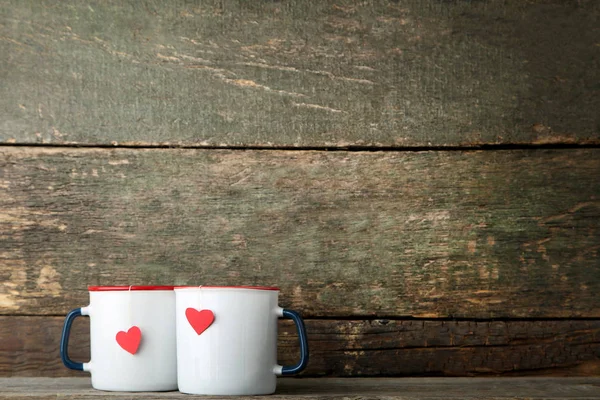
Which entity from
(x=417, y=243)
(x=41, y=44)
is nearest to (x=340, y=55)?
(x=417, y=243)

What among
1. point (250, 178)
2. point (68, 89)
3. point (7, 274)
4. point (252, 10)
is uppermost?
point (252, 10)

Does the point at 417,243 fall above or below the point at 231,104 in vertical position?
below

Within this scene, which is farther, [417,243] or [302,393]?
[417,243]

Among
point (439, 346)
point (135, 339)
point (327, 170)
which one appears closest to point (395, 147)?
point (327, 170)

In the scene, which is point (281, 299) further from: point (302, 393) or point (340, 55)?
point (340, 55)

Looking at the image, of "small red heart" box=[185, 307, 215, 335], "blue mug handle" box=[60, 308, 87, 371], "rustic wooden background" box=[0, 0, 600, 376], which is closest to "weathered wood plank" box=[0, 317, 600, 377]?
"rustic wooden background" box=[0, 0, 600, 376]

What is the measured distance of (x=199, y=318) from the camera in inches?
28.0

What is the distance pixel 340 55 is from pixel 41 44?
1.30 feet

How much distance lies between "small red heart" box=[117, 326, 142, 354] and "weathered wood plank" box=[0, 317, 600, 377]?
18 centimetres

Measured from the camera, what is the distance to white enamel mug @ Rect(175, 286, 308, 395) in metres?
0.71

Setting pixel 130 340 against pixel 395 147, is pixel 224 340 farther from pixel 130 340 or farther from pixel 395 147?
pixel 395 147

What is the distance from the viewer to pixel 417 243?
0.91m

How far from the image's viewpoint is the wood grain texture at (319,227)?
2.94 ft

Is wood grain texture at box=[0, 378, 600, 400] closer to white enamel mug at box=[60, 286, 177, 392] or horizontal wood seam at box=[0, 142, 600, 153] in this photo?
white enamel mug at box=[60, 286, 177, 392]
